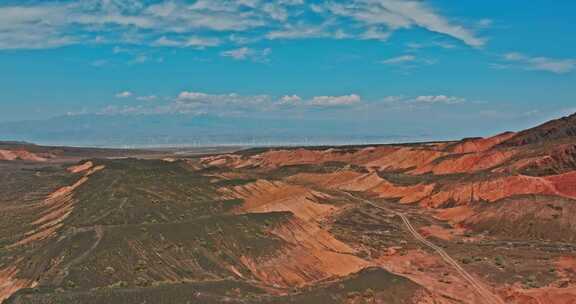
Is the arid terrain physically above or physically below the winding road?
above

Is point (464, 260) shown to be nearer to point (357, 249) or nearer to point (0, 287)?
point (357, 249)

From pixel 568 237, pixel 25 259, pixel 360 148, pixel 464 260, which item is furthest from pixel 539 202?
pixel 360 148

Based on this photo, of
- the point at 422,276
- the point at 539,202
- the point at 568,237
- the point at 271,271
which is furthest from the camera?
the point at 539,202

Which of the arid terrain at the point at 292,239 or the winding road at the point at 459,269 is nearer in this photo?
the arid terrain at the point at 292,239

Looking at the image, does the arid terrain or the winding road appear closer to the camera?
the arid terrain

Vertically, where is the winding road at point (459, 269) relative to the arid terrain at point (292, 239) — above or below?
below

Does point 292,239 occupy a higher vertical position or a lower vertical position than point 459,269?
higher

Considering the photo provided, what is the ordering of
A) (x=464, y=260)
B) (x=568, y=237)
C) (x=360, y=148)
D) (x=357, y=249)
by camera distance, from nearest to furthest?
(x=464, y=260) < (x=357, y=249) < (x=568, y=237) < (x=360, y=148)

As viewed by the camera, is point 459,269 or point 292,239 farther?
point 292,239
